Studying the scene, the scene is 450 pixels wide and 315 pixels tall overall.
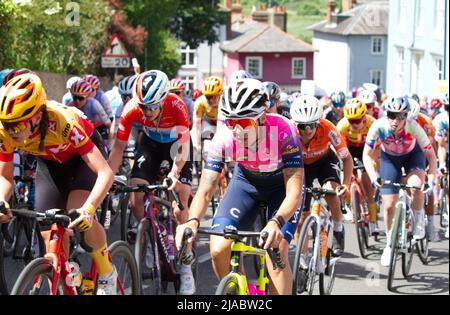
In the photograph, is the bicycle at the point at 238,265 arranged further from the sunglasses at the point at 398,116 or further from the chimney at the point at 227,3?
the chimney at the point at 227,3

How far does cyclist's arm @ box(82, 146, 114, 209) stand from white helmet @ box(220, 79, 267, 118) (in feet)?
2.82

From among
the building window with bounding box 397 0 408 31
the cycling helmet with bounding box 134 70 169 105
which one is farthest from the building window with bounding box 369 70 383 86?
the cycling helmet with bounding box 134 70 169 105

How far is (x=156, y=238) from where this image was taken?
26.0ft

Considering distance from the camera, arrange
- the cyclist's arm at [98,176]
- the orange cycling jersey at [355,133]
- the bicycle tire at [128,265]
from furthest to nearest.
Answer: the orange cycling jersey at [355,133] < the bicycle tire at [128,265] < the cyclist's arm at [98,176]

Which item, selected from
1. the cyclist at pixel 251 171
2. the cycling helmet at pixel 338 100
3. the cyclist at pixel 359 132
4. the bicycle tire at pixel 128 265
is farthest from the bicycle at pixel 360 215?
the cycling helmet at pixel 338 100

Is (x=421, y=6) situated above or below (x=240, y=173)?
above

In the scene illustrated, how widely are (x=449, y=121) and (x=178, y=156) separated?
7.00 metres

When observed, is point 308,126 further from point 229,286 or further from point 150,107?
point 229,286

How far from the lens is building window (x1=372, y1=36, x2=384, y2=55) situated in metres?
95.4

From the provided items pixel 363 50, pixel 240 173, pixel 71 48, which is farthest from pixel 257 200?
pixel 363 50

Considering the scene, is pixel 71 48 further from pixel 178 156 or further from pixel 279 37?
pixel 279 37

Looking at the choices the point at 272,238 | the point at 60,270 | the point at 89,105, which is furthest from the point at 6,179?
the point at 89,105

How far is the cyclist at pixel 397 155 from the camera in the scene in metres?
10.2

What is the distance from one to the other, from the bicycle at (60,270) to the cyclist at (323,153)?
2695 mm
